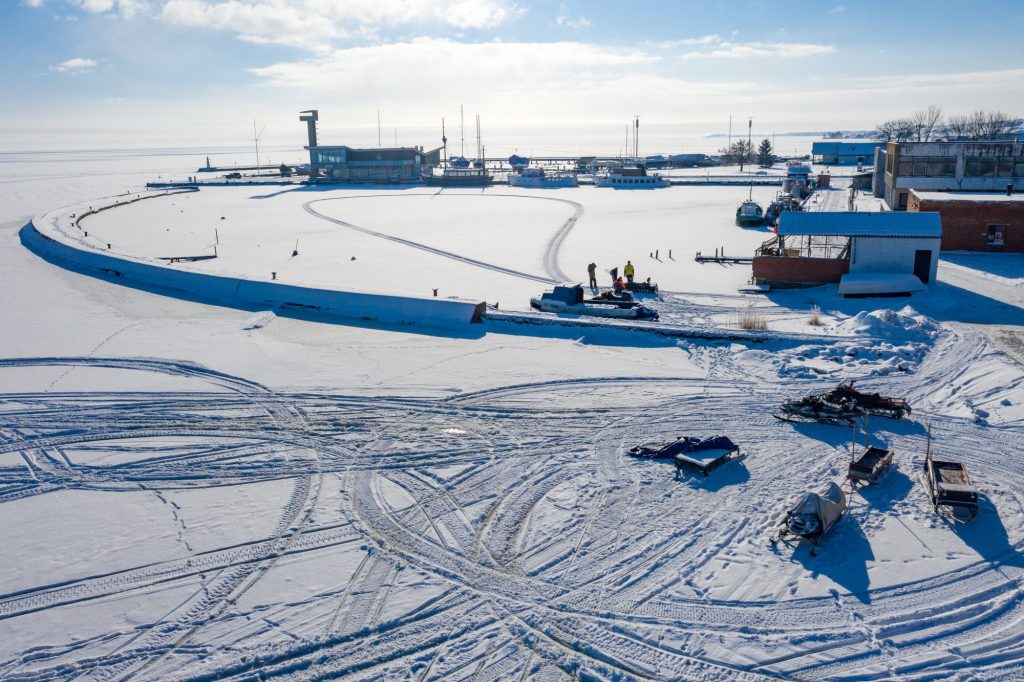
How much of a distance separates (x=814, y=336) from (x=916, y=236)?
843 cm

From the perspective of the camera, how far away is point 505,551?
10766 millimetres

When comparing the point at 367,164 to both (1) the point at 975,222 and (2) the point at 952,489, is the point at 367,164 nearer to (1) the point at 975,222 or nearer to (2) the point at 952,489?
(1) the point at 975,222

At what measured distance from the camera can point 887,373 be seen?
17188 mm

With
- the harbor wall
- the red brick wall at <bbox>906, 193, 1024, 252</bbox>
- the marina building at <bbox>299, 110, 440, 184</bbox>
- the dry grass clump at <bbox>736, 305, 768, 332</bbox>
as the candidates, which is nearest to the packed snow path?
the dry grass clump at <bbox>736, 305, 768, 332</bbox>

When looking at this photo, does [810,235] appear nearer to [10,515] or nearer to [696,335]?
[696,335]

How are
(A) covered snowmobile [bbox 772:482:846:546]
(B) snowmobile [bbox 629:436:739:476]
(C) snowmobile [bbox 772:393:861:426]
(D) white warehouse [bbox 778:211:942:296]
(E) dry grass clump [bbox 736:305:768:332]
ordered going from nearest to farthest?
(A) covered snowmobile [bbox 772:482:846:546] → (B) snowmobile [bbox 629:436:739:476] → (C) snowmobile [bbox 772:393:861:426] → (E) dry grass clump [bbox 736:305:768:332] → (D) white warehouse [bbox 778:211:942:296]

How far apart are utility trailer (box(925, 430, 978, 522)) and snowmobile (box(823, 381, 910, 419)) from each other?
2.64 metres

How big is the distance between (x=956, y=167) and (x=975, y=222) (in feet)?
40.4

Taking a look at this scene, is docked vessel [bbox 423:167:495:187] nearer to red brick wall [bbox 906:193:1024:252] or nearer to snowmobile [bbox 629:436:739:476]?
red brick wall [bbox 906:193:1024:252]

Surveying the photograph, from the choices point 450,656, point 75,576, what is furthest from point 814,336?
point 75,576

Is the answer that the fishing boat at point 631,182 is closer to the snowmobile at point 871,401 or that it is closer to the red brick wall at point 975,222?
the red brick wall at point 975,222

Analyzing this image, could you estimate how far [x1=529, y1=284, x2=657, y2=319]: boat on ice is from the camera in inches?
885

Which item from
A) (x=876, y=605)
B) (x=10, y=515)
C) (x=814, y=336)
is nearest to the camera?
(x=876, y=605)

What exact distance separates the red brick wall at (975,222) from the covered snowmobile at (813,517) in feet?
81.0
